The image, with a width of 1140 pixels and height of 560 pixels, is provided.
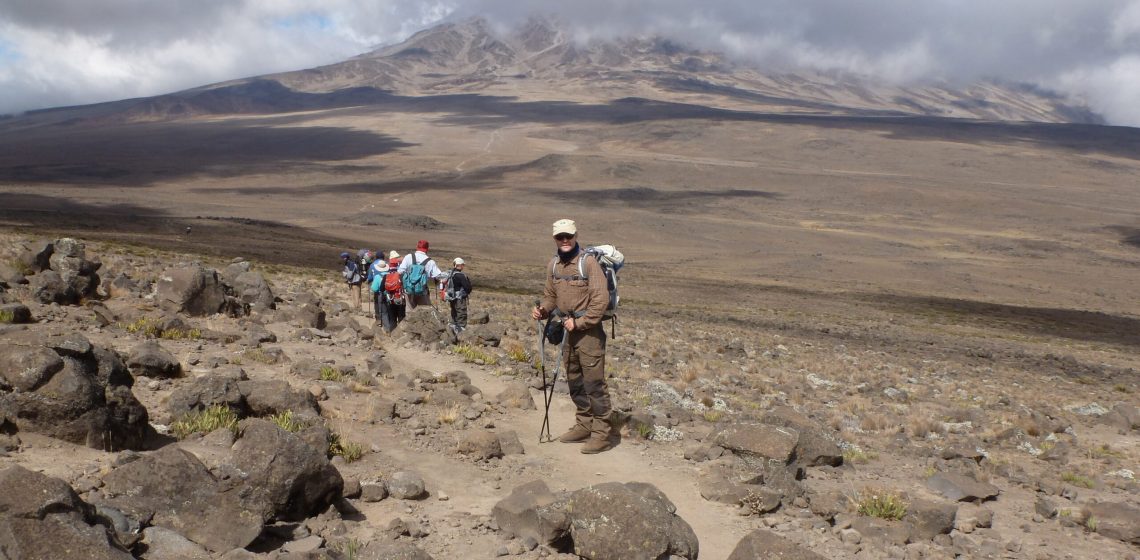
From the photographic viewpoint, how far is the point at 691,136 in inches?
4633

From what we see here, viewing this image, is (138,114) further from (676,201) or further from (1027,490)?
(1027,490)

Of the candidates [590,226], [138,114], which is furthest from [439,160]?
[138,114]

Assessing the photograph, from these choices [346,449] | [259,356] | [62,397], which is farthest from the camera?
[259,356]

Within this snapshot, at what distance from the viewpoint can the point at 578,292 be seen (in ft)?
21.4

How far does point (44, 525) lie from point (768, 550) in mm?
3376

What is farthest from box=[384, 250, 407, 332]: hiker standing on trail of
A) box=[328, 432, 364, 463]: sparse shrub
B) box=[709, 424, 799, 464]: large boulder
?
box=[709, 424, 799, 464]: large boulder

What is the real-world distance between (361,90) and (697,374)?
20190 centimetres

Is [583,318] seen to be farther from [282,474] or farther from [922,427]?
[922,427]

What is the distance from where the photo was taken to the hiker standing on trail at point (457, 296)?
37.0ft

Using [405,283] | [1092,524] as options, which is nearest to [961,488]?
[1092,524]

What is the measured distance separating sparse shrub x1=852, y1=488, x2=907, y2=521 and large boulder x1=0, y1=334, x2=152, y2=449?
16.2 feet

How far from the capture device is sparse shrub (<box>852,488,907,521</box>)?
518cm

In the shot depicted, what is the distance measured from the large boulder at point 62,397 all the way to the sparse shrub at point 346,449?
1278 mm

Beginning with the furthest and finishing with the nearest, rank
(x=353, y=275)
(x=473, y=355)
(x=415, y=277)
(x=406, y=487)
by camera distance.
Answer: (x=353, y=275) → (x=415, y=277) → (x=473, y=355) → (x=406, y=487)
